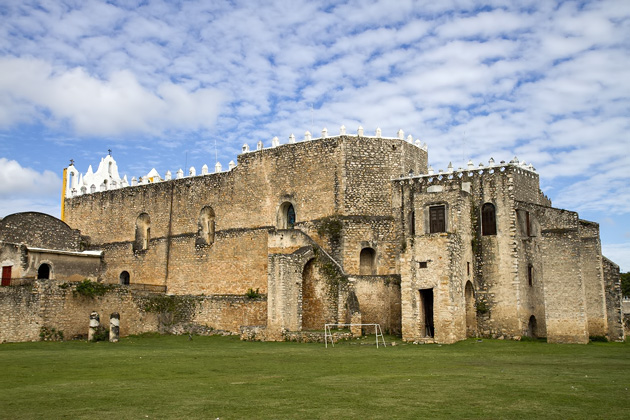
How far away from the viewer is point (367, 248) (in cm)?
3322

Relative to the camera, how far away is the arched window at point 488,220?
98.9 ft

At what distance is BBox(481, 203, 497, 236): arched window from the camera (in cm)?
3016

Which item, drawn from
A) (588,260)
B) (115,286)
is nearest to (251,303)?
(115,286)

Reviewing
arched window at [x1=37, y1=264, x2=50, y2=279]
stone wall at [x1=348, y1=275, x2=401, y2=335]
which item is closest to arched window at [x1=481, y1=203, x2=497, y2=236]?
stone wall at [x1=348, y1=275, x2=401, y2=335]

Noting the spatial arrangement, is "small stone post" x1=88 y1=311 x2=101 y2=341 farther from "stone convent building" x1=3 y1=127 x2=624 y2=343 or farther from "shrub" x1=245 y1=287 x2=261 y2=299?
"shrub" x1=245 y1=287 x2=261 y2=299

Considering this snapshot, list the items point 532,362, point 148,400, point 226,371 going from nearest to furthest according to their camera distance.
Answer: point 148,400 < point 226,371 < point 532,362

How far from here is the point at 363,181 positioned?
3375 cm

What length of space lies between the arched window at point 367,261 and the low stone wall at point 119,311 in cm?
538

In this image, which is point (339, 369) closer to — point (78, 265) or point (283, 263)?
point (283, 263)

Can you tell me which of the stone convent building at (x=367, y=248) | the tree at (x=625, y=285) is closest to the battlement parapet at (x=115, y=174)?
the stone convent building at (x=367, y=248)

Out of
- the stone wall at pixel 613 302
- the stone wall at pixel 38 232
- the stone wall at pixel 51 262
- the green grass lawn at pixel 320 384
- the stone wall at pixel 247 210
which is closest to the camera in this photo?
the green grass lawn at pixel 320 384

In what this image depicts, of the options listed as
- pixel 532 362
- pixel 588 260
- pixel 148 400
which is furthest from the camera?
pixel 588 260

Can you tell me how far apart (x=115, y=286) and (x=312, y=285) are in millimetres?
10350

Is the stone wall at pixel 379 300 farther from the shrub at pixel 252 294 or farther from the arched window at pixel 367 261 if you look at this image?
the shrub at pixel 252 294
